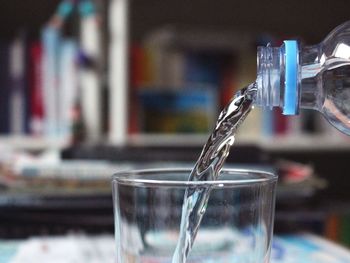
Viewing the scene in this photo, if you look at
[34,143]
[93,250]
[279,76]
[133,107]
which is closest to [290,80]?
[279,76]

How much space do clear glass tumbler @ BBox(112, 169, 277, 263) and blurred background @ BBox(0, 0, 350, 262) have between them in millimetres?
311

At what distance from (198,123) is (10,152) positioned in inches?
21.5

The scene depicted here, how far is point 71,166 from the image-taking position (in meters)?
0.80

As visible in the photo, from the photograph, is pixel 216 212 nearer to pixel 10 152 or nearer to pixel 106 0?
pixel 10 152

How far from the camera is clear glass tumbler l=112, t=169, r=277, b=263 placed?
39cm

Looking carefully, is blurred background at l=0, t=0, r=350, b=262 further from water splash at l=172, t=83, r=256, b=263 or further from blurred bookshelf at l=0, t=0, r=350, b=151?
water splash at l=172, t=83, r=256, b=263

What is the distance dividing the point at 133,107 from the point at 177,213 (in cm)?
99

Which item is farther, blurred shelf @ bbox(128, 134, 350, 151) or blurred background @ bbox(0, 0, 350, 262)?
blurred shelf @ bbox(128, 134, 350, 151)

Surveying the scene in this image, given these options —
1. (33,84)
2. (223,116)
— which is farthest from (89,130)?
(223,116)

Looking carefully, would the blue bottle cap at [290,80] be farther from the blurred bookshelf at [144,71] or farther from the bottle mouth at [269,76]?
the blurred bookshelf at [144,71]

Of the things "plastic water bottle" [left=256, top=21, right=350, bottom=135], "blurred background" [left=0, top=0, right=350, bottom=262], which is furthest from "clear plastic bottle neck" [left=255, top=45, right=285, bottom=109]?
"blurred background" [left=0, top=0, right=350, bottom=262]

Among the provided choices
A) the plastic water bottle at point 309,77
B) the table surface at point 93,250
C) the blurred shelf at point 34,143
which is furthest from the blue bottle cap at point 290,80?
the blurred shelf at point 34,143

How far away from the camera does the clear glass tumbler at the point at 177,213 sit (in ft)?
1.28

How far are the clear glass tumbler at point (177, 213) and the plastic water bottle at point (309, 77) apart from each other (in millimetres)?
58
